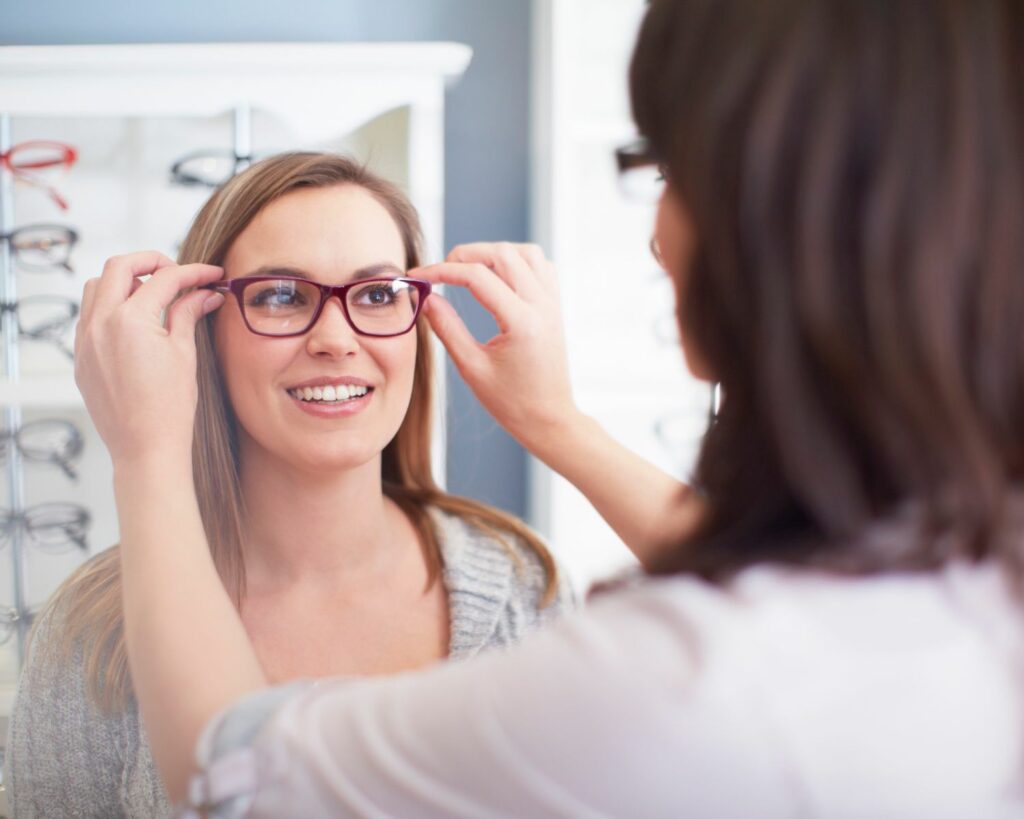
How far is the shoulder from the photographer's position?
1169 mm

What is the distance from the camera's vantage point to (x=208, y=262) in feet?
3.92

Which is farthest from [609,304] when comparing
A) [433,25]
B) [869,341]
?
[869,341]

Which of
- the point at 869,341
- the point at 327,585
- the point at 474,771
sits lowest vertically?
the point at 327,585

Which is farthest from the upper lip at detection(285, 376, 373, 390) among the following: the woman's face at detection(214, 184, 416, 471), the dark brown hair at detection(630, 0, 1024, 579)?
the dark brown hair at detection(630, 0, 1024, 579)

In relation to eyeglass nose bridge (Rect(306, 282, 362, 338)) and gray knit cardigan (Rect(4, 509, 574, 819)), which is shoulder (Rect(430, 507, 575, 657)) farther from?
eyeglass nose bridge (Rect(306, 282, 362, 338))

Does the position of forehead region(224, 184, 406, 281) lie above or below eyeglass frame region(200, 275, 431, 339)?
above

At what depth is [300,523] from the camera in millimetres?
1205

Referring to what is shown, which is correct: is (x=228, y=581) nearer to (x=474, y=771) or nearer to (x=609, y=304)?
(x=474, y=771)

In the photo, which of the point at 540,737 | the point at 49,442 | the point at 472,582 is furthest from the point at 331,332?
the point at 49,442

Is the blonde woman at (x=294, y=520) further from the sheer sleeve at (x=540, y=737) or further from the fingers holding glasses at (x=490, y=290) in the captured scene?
the sheer sleeve at (x=540, y=737)

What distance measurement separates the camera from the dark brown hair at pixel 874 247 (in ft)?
1.60

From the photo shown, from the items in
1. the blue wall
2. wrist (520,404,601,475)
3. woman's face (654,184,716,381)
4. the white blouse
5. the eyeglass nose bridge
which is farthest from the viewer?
the blue wall

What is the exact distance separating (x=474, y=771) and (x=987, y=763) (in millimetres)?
268

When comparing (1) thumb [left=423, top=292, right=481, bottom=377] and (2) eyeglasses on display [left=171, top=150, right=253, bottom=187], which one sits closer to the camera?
(1) thumb [left=423, top=292, right=481, bottom=377]
